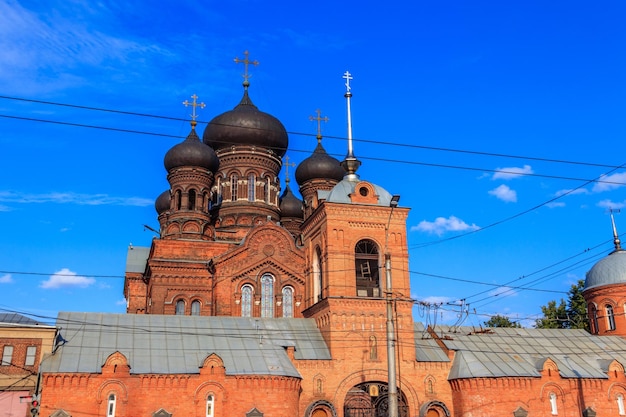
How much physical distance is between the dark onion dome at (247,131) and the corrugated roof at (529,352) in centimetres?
1891

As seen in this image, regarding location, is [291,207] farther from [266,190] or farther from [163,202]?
[163,202]

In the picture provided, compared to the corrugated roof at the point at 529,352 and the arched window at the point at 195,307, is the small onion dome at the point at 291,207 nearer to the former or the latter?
the arched window at the point at 195,307

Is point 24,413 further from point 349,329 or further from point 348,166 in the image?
point 348,166

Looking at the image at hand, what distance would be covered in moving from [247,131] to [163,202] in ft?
35.5

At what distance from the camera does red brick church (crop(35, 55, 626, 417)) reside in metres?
24.0

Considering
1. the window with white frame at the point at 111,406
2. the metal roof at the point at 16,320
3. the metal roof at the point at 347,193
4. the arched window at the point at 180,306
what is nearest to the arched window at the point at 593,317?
the metal roof at the point at 347,193

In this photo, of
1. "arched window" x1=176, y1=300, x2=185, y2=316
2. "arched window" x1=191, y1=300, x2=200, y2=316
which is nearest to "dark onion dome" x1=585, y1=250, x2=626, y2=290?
"arched window" x1=191, y1=300, x2=200, y2=316

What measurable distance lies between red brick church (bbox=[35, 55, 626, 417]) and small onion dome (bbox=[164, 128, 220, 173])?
5138 millimetres

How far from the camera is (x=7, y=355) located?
24969 millimetres

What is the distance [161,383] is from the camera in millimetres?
23891

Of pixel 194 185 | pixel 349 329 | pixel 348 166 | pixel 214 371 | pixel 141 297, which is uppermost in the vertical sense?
pixel 194 185

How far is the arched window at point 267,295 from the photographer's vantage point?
118ft

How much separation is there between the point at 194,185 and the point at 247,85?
10.5 m

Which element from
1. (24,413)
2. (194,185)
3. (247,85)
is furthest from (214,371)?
(247,85)
